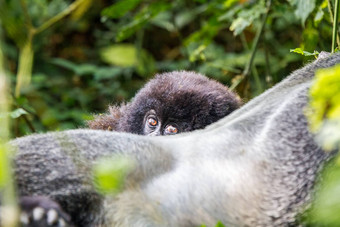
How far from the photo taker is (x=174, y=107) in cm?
295

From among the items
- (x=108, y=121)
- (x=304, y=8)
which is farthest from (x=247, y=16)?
(x=108, y=121)

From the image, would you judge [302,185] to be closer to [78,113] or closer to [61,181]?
[61,181]

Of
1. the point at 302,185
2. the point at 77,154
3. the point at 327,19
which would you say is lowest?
the point at 302,185

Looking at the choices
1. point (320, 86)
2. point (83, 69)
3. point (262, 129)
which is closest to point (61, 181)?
point (262, 129)

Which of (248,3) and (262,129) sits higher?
(248,3)

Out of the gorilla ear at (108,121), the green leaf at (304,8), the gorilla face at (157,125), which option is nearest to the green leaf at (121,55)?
the gorilla ear at (108,121)

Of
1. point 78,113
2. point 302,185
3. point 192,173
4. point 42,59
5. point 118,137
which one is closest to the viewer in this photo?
point 302,185

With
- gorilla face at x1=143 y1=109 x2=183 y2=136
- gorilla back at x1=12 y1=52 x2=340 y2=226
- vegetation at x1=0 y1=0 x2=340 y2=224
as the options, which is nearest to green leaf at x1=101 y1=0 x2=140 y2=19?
vegetation at x1=0 y1=0 x2=340 y2=224

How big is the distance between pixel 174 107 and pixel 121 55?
3469 millimetres

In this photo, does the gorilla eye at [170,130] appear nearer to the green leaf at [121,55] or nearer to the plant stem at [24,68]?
the plant stem at [24,68]

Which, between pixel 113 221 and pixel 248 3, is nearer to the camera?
pixel 113 221

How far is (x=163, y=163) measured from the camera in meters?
1.81

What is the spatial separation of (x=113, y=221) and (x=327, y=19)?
2192 millimetres

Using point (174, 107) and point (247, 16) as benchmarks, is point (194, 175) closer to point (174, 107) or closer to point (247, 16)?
point (174, 107)
